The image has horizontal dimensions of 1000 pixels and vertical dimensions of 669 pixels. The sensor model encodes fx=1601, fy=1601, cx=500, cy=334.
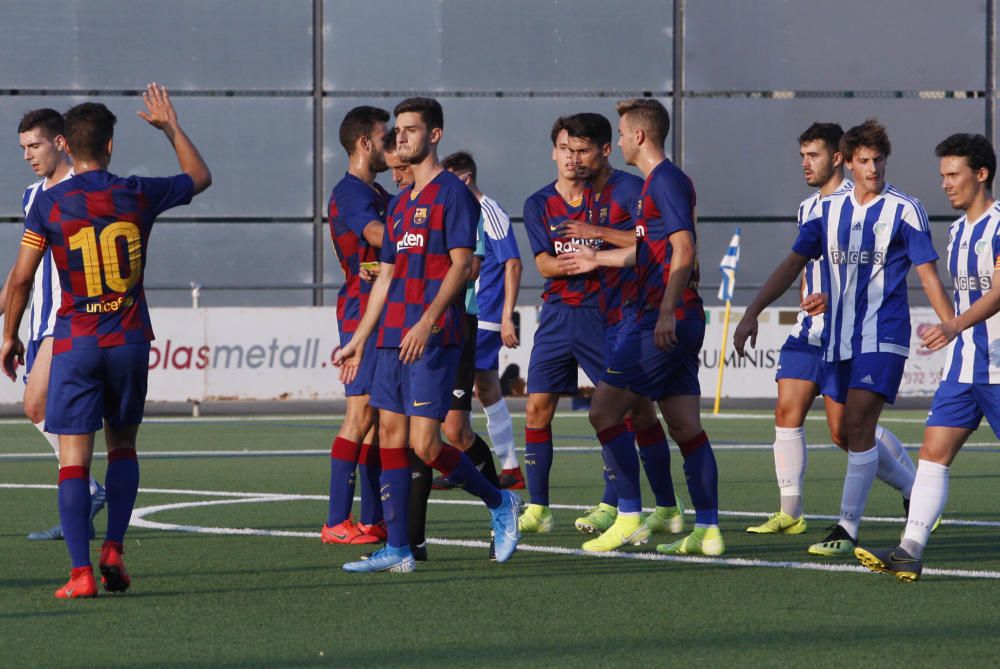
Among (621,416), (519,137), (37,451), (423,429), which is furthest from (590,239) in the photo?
(519,137)

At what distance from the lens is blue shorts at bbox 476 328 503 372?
38.9 feet

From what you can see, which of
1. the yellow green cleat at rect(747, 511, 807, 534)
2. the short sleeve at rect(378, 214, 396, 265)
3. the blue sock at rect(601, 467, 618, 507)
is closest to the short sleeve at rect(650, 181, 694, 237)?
the short sleeve at rect(378, 214, 396, 265)

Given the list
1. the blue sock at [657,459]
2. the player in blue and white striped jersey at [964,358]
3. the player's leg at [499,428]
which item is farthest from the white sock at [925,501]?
the player's leg at [499,428]

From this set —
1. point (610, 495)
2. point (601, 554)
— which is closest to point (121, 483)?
point (601, 554)

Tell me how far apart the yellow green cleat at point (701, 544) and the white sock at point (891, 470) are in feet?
4.85

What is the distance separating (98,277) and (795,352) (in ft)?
13.7

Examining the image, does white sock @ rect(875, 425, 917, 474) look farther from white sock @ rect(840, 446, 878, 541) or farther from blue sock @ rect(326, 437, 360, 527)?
blue sock @ rect(326, 437, 360, 527)

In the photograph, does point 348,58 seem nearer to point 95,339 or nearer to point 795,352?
point 795,352

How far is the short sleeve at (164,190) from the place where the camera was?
258 inches

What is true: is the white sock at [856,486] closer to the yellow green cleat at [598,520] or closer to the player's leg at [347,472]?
the yellow green cleat at [598,520]

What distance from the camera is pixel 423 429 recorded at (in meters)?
7.11

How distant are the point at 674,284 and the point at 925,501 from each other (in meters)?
1.50

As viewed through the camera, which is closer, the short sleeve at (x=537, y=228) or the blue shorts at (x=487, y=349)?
the short sleeve at (x=537, y=228)

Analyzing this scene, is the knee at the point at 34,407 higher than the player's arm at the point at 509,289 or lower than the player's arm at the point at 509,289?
lower
